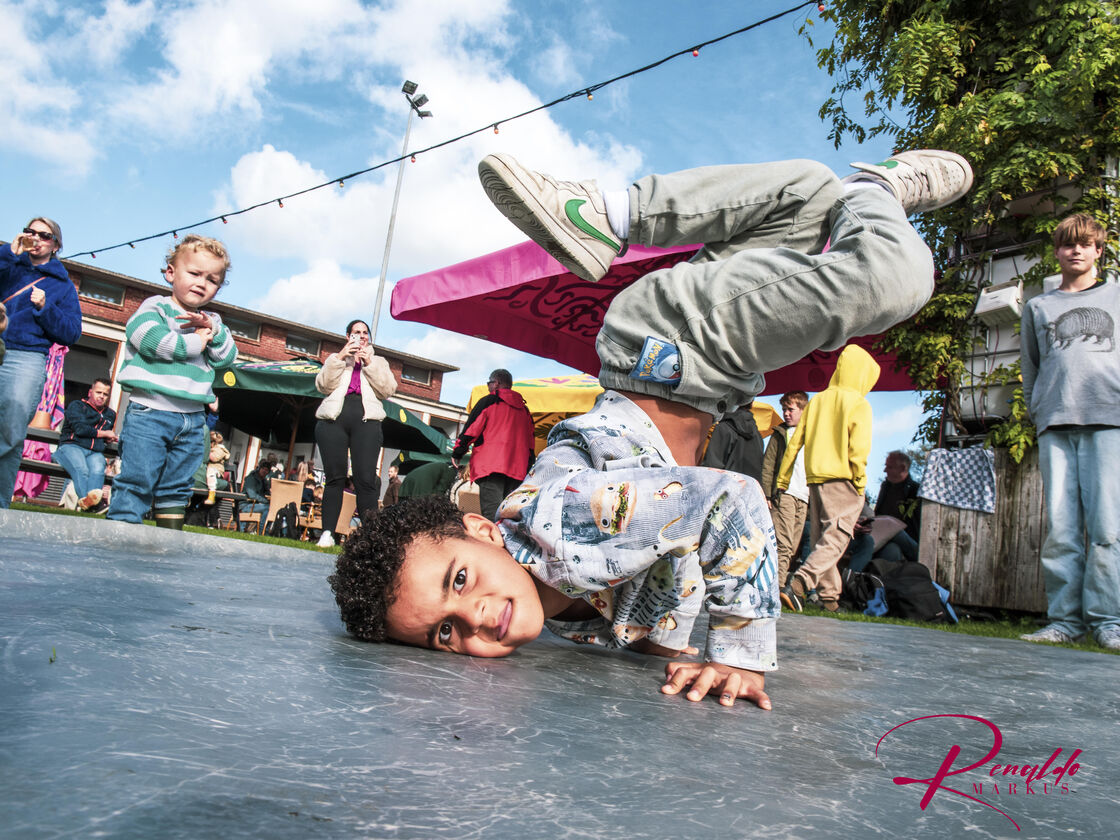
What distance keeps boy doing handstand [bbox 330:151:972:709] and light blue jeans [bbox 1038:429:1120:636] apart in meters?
1.83

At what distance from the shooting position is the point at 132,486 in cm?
367

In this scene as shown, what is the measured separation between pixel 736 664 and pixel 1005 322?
5.11 metres

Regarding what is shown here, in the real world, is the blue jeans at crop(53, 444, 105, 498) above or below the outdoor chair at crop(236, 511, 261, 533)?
above

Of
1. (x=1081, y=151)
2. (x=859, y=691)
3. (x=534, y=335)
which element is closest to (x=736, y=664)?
(x=859, y=691)

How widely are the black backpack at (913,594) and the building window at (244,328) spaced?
24.4m

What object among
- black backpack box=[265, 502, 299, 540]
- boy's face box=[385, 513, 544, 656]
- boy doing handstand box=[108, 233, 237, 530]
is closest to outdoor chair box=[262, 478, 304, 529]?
black backpack box=[265, 502, 299, 540]

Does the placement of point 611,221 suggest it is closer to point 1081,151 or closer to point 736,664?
point 736,664

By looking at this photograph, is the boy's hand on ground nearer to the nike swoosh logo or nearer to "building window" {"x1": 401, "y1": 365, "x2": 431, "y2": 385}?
the nike swoosh logo

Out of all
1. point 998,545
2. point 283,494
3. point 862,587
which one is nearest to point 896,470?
point 998,545

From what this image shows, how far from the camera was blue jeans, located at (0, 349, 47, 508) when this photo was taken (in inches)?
154

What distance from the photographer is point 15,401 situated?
12.9 feet

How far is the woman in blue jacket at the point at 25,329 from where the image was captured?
3.94 m

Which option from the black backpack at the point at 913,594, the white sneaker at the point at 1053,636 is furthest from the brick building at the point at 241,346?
the white sneaker at the point at 1053,636

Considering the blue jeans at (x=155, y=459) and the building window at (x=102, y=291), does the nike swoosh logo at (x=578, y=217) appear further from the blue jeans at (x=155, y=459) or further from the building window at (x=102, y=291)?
the building window at (x=102, y=291)
